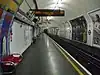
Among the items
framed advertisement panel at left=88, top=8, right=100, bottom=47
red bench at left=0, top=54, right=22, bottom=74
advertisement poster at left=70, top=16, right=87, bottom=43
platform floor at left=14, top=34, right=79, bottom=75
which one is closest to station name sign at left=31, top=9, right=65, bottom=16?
advertisement poster at left=70, top=16, right=87, bottom=43

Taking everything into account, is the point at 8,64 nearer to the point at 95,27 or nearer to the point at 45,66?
the point at 45,66

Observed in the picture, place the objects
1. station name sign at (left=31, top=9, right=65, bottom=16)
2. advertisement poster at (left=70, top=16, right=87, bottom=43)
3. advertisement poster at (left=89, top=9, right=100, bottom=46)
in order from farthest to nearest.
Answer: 1. station name sign at (left=31, top=9, right=65, bottom=16)
2. advertisement poster at (left=70, top=16, right=87, bottom=43)
3. advertisement poster at (left=89, top=9, right=100, bottom=46)

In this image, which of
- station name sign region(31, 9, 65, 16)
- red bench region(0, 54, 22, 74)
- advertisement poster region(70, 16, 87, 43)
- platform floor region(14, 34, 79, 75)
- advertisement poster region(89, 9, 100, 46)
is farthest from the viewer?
station name sign region(31, 9, 65, 16)

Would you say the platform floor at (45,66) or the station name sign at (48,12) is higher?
the station name sign at (48,12)

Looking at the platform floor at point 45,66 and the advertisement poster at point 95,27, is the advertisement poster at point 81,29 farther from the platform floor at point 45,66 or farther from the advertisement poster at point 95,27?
the platform floor at point 45,66

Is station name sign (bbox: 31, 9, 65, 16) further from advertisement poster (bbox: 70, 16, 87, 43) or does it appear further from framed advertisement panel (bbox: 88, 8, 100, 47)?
framed advertisement panel (bbox: 88, 8, 100, 47)

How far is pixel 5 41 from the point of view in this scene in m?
8.16

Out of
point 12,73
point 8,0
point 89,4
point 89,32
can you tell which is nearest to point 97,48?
point 89,32

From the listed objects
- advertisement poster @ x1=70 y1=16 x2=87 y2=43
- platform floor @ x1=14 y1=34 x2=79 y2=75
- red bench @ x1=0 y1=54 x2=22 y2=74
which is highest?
advertisement poster @ x1=70 y1=16 x2=87 y2=43

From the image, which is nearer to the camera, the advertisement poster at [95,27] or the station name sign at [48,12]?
the advertisement poster at [95,27]

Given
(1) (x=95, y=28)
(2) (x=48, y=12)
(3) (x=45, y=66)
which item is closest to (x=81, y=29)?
(2) (x=48, y=12)

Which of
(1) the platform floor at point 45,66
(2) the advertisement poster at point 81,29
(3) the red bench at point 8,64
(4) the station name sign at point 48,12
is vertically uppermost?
(4) the station name sign at point 48,12

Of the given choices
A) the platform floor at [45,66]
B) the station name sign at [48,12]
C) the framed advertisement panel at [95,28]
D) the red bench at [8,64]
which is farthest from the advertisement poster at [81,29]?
the red bench at [8,64]

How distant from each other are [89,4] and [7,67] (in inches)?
388
